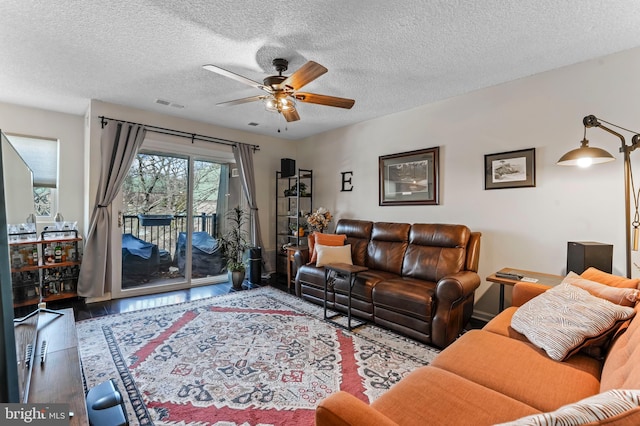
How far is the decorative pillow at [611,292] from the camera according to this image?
1.63m

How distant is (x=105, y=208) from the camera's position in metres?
3.91

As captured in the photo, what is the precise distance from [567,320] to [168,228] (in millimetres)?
4826

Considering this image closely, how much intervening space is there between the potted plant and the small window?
2.44m

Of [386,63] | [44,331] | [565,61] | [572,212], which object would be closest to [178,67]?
[386,63]

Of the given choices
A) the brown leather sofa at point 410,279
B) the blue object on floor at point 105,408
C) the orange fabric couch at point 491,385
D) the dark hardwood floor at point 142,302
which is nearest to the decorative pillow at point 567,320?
the orange fabric couch at point 491,385

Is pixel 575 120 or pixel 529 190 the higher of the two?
pixel 575 120

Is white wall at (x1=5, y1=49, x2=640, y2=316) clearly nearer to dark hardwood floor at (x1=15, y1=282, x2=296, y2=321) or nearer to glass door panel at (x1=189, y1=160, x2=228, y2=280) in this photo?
glass door panel at (x1=189, y1=160, x2=228, y2=280)

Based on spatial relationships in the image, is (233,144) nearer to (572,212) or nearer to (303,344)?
(303,344)

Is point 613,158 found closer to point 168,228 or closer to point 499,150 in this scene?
point 499,150

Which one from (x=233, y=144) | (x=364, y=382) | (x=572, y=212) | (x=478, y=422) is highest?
(x=233, y=144)

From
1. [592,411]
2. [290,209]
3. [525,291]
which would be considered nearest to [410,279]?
[525,291]

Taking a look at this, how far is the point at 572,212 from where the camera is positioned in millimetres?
2799

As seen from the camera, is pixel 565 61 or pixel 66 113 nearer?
pixel 565 61

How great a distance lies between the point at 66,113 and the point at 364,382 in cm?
530
